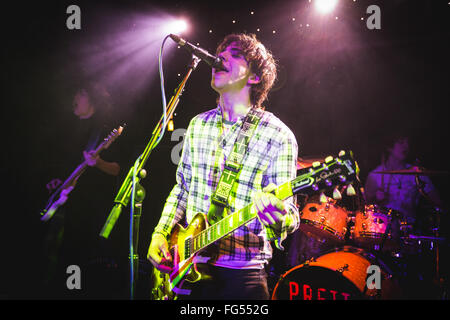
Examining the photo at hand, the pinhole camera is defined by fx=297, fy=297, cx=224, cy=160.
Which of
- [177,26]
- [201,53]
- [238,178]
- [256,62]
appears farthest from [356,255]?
[177,26]

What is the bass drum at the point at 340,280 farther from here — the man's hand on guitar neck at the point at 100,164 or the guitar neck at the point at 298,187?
the man's hand on guitar neck at the point at 100,164

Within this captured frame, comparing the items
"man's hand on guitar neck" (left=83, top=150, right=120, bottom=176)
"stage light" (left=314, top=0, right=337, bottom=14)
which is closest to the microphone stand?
"man's hand on guitar neck" (left=83, top=150, right=120, bottom=176)

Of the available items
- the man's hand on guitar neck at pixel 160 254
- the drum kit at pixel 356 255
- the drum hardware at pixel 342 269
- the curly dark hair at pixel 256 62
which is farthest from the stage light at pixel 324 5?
the man's hand on guitar neck at pixel 160 254

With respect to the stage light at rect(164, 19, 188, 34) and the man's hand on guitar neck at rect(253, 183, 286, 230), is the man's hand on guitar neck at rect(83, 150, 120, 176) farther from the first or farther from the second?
the man's hand on guitar neck at rect(253, 183, 286, 230)

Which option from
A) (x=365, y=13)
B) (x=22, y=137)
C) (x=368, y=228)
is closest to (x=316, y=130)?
(x=365, y=13)

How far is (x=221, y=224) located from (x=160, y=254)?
2.03ft

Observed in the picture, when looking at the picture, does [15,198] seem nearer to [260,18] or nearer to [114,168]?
[114,168]

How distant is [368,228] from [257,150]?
2518 mm

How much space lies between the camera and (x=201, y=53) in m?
2.07

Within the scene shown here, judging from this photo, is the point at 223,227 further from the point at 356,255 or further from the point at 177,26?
the point at 177,26

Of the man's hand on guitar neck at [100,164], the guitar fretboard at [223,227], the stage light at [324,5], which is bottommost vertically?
the guitar fretboard at [223,227]

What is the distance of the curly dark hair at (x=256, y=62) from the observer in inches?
98.7

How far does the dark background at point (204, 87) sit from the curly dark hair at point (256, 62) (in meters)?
2.30

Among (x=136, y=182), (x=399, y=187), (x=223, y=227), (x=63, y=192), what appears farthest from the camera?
(x=399, y=187)
